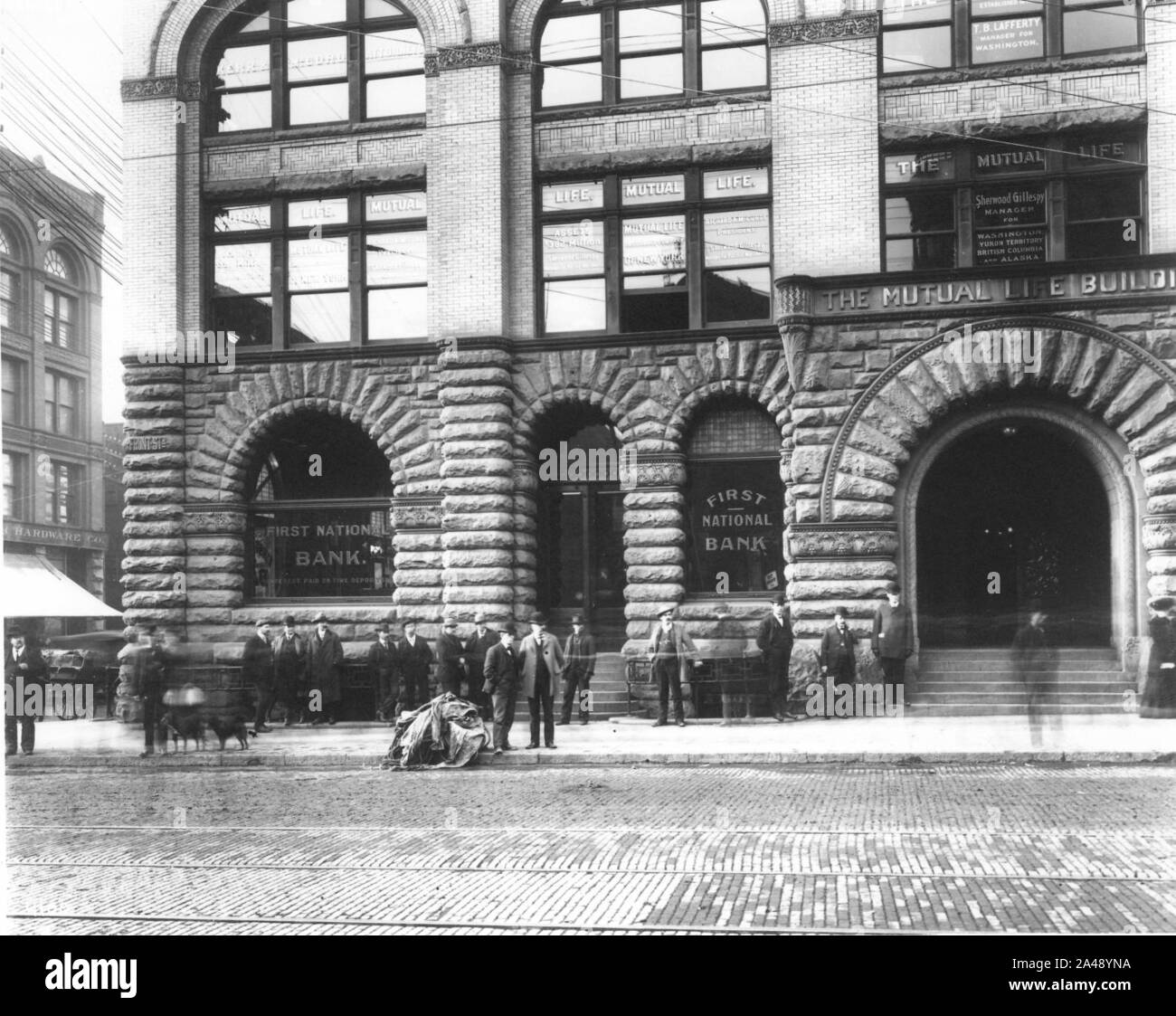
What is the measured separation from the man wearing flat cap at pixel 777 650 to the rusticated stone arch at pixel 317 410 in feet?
17.6

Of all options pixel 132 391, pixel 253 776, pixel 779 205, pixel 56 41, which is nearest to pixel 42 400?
pixel 56 41

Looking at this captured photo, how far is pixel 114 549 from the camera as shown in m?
11.2

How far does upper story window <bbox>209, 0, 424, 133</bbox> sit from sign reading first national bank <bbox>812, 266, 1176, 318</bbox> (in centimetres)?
668

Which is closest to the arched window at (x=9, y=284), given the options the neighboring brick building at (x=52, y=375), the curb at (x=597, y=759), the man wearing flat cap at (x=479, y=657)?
A: the neighboring brick building at (x=52, y=375)

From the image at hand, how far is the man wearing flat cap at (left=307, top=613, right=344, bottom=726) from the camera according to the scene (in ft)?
53.4

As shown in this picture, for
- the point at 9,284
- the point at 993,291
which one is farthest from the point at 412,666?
the point at 993,291

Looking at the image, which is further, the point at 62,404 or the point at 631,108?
the point at 631,108

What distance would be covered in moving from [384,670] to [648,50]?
9.60 meters

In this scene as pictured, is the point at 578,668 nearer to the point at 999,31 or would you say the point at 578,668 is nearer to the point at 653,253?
the point at 653,253

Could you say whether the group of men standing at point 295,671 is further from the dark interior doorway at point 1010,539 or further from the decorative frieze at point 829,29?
the decorative frieze at point 829,29

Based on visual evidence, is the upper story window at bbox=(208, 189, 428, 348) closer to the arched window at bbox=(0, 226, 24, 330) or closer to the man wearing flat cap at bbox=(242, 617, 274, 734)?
A: the man wearing flat cap at bbox=(242, 617, 274, 734)

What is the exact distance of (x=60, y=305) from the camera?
10.3 metres

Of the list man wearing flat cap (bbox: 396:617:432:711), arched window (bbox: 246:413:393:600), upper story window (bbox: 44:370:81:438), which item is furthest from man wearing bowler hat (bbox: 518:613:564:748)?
upper story window (bbox: 44:370:81:438)
